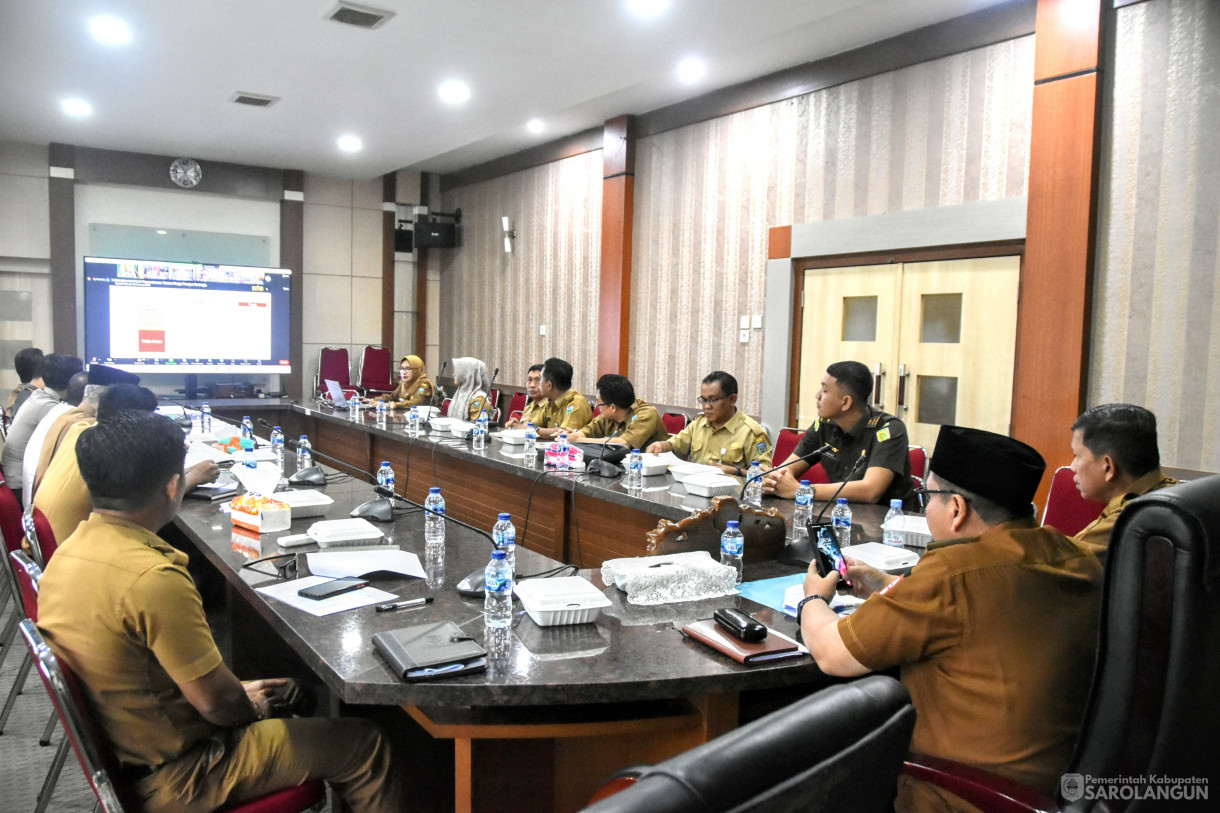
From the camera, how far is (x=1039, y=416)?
13.1ft

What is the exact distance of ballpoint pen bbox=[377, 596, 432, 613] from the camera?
176 centimetres

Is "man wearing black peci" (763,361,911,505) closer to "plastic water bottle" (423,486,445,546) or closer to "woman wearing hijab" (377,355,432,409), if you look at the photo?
"plastic water bottle" (423,486,445,546)

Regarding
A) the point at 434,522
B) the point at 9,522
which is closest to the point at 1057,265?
the point at 434,522

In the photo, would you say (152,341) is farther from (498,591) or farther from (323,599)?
(498,591)

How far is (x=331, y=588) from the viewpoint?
6.11ft

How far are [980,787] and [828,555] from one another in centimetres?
62

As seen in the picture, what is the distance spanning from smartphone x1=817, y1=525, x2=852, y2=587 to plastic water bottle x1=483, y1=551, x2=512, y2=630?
0.70 m

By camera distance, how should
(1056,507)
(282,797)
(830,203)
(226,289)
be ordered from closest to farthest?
1. (282,797)
2. (1056,507)
3. (830,203)
4. (226,289)

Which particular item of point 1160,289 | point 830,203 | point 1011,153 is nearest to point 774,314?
point 830,203

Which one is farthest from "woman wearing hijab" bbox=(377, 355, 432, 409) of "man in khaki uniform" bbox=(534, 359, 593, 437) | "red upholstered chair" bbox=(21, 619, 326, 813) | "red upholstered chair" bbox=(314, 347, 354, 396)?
"red upholstered chair" bbox=(21, 619, 326, 813)

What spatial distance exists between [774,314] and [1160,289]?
7.41 ft

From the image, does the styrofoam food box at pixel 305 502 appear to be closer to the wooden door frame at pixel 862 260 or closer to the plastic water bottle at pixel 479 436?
the plastic water bottle at pixel 479 436

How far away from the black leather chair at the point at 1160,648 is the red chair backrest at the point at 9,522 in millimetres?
2614

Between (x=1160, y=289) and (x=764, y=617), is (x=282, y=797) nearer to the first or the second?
(x=764, y=617)
